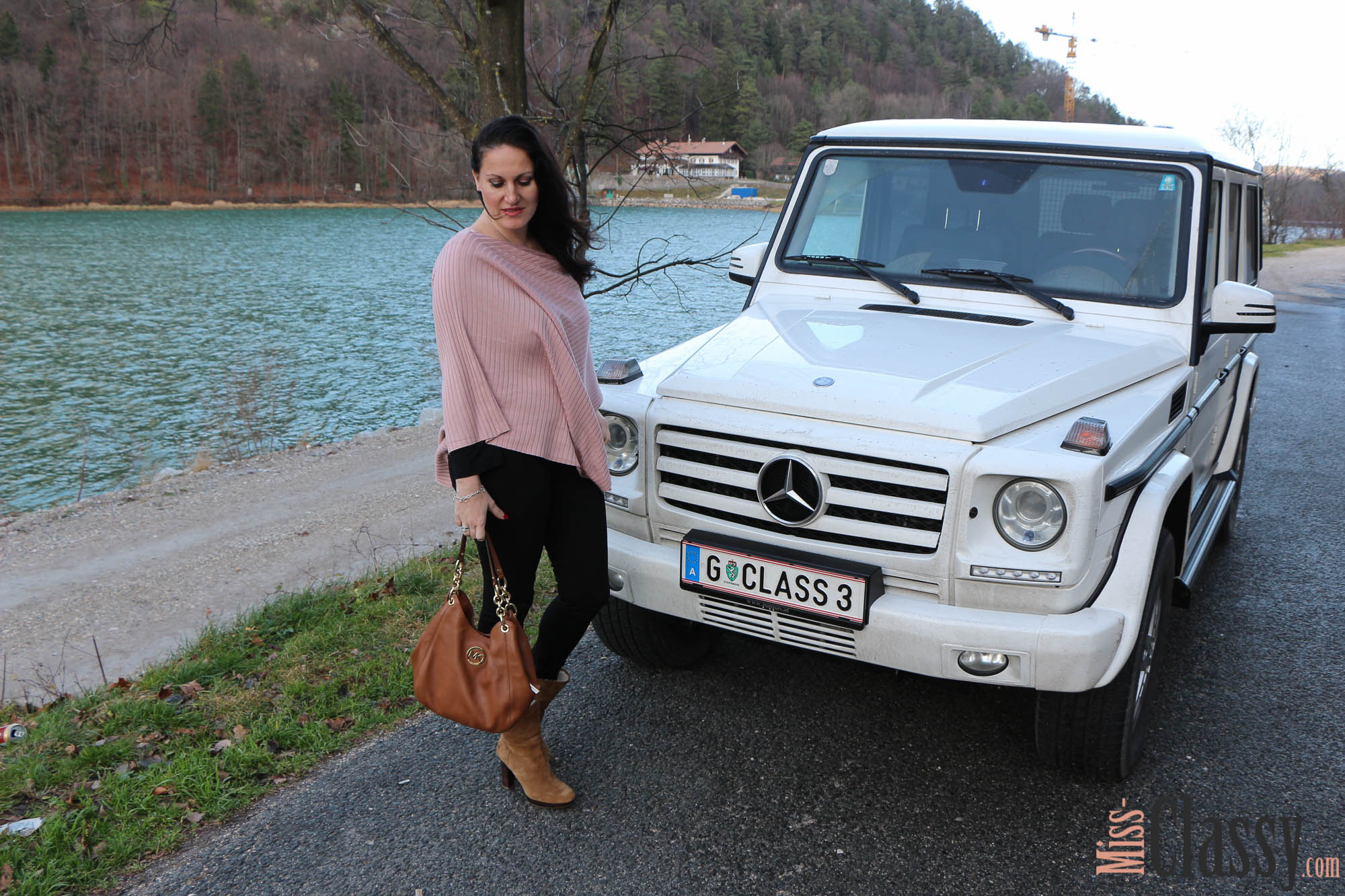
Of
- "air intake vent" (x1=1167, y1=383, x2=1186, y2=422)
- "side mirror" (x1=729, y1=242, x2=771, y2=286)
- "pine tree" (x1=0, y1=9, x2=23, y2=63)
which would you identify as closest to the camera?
"air intake vent" (x1=1167, y1=383, x2=1186, y2=422)

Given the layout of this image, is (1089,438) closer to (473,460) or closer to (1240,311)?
(1240,311)

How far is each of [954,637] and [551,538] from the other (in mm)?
1251

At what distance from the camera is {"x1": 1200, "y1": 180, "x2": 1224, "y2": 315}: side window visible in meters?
4.07

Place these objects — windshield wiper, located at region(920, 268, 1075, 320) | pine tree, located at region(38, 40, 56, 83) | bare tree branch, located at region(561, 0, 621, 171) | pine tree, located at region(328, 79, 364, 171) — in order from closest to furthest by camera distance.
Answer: windshield wiper, located at region(920, 268, 1075, 320), bare tree branch, located at region(561, 0, 621, 171), pine tree, located at region(328, 79, 364, 171), pine tree, located at region(38, 40, 56, 83)

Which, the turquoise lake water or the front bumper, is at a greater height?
the front bumper

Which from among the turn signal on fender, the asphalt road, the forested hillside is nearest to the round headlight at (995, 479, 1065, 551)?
the turn signal on fender

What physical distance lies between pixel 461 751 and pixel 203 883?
0.97 m

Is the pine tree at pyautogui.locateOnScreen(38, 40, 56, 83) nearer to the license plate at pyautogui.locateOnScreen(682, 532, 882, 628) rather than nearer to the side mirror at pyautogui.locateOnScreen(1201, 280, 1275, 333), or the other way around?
the license plate at pyautogui.locateOnScreen(682, 532, 882, 628)

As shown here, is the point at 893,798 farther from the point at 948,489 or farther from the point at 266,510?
the point at 266,510

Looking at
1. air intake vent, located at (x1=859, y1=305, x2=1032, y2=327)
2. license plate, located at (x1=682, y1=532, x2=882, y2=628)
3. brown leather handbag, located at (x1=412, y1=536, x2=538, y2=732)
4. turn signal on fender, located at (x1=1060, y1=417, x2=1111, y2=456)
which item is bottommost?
brown leather handbag, located at (x1=412, y1=536, x2=538, y2=732)

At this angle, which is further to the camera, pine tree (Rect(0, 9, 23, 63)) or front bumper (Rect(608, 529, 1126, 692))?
pine tree (Rect(0, 9, 23, 63))

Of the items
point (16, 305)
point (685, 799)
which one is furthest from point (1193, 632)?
point (16, 305)

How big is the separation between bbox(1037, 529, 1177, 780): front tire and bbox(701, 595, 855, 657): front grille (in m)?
0.73

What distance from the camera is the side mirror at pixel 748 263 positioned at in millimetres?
4781
